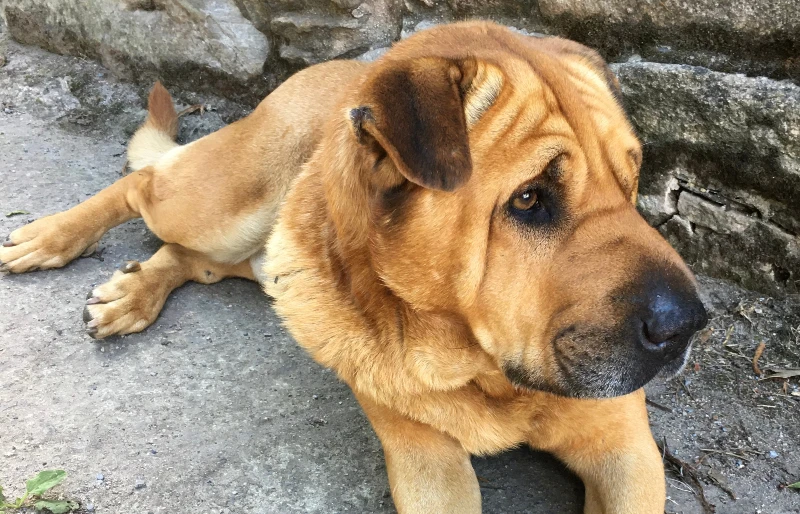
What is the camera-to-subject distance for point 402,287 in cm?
209

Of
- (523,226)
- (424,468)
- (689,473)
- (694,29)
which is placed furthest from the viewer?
(694,29)

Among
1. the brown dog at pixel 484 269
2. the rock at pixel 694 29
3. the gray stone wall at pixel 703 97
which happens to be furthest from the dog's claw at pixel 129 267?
the rock at pixel 694 29

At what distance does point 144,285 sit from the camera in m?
3.32

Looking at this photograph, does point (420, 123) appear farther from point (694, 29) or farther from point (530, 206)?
point (694, 29)

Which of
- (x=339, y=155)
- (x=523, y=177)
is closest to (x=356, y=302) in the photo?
(x=339, y=155)

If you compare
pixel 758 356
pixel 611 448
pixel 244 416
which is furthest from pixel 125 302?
pixel 758 356

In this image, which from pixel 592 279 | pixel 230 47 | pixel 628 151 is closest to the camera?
pixel 592 279

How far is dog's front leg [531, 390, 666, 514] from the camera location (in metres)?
2.26

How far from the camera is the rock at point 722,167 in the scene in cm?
283

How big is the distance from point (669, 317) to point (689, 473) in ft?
3.47

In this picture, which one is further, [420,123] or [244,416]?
[244,416]

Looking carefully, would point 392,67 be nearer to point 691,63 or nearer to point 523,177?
point 523,177

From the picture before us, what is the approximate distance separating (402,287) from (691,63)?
1.77 metres

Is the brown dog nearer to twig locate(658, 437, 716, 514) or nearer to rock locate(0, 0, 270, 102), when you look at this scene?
twig locate(658, 437, 716, 514)
